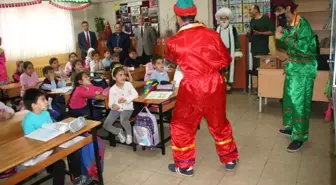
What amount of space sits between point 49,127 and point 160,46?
519 cm

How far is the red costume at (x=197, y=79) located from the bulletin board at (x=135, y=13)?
16.2 ft

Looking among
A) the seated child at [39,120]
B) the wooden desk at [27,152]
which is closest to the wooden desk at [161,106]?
the seated child at [39,120]

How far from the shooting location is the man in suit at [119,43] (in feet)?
22.8

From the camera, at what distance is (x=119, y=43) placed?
6996mm

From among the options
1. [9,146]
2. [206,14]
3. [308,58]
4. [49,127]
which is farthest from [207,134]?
[206,14]

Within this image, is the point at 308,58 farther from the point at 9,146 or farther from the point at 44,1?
the point at 44,1

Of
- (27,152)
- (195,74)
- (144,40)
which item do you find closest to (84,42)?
(144,40)

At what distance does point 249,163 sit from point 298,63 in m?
1.13

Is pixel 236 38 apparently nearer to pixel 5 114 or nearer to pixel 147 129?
pixel 147 129

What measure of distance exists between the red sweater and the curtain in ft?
12.2

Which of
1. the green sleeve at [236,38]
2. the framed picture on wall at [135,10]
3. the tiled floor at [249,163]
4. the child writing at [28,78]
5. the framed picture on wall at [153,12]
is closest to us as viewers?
the tiled floor at [249,163]

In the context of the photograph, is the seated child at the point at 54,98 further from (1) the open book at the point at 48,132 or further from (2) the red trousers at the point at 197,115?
(2) the red trousers at the point at 197,115

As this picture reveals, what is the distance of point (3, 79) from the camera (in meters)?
5.86

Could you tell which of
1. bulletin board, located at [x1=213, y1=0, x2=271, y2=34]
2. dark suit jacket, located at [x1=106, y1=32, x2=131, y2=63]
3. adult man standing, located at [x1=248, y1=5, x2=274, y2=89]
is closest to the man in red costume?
adult man standing, located at [x1=248, y1=5, x2=274, y2=89]
